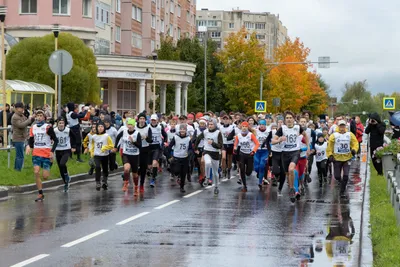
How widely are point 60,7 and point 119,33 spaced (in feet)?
47.6

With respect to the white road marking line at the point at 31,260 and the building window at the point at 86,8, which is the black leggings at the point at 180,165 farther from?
the building window at the point at 86,8

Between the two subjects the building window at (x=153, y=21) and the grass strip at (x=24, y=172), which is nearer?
the grass strip at (x=24, y=172)

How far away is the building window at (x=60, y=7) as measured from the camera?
175 feet

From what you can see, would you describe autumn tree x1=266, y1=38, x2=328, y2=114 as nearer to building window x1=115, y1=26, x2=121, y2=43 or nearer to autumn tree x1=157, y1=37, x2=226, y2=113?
autumn tree x1=157, y1=37, x2=226, y2=113

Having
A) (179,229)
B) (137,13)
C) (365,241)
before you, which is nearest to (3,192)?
(179,229)

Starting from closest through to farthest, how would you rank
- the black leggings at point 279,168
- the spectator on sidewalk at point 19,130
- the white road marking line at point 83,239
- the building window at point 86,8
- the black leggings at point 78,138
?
the white road marking line at point 83,239 → the black leggings at point 279,168 → the spectator on sidewalk at point 19,130 → the black leggings at point 78,138 → the building window at point 86,8

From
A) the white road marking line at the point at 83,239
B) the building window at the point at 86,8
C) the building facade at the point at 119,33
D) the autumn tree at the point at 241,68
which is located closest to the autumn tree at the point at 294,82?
the autumn tree at the point at 241,68

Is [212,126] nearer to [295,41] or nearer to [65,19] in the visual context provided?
[65,19]

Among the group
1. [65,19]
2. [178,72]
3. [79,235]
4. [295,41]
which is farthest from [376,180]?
[295,41]

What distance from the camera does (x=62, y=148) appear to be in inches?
791

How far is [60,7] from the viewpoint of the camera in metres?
53.5

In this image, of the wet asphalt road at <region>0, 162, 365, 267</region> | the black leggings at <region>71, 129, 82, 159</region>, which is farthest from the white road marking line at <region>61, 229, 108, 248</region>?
the black leggings at <region>71, 129, 82, 159</region>

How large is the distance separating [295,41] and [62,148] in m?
73.4

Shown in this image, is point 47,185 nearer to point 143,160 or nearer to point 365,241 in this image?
point 143,160
